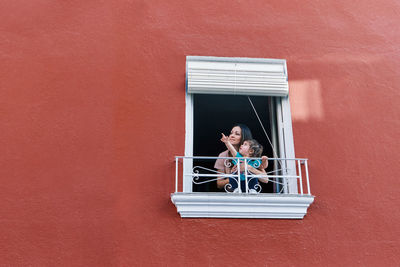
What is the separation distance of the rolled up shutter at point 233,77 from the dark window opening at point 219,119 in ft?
5.32

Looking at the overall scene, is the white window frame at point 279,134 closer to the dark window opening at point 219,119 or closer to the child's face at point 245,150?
Answer: the child's face at point 245,150

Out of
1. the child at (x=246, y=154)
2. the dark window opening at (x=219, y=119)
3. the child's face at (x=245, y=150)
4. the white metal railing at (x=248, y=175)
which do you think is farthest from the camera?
the dark window opening at (x=219, y=119)

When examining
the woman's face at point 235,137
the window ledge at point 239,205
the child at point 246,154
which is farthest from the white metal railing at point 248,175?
the woman's face at point 235,137

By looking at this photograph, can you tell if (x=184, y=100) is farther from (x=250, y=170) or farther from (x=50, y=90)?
(x=50, y=90)

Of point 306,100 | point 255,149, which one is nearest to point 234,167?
point 255,149

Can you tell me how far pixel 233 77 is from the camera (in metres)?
4.92

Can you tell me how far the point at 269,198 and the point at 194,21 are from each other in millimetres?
2316

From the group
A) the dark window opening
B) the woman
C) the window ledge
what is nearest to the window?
the window ledge

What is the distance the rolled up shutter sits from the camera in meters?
4.84

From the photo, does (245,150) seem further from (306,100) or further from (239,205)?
(306,100)

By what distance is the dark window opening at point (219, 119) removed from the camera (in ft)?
22.8

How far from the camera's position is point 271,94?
4934mm

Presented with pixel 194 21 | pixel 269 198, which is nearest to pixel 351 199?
pixel 269 198

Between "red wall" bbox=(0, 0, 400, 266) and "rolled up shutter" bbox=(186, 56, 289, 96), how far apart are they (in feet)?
0.39
